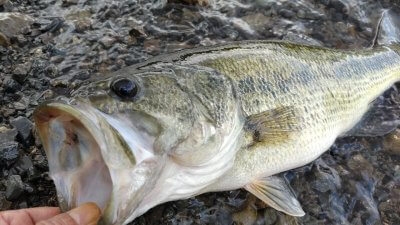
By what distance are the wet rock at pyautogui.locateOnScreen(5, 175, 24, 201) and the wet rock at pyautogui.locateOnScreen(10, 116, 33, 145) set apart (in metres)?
0.40

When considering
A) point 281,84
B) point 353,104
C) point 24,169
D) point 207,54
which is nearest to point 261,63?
point 281,84

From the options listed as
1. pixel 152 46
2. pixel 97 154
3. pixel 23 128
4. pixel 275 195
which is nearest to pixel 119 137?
pixel 97 154

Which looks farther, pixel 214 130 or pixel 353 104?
pixel 353 104

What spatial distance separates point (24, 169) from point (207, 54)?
163 cm

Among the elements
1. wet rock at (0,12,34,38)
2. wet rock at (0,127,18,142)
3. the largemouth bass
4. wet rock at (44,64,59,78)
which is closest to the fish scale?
the largemouth bass

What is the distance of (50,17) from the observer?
182 inches

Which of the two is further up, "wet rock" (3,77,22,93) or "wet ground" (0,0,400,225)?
"wet rock" (3,77,22,93)

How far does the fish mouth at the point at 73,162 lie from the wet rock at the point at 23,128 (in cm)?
129

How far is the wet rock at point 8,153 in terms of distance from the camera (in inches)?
131

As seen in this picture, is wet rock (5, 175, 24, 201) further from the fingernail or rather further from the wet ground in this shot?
the fingernail

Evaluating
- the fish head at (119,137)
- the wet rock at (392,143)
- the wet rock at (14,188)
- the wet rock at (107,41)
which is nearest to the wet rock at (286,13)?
the wet rock at (392,143)

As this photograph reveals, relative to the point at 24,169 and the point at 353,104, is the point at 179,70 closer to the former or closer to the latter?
the point at 24,169

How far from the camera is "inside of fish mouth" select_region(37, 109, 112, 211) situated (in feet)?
7.42

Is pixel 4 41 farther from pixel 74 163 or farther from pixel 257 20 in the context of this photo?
pixel 257 20
